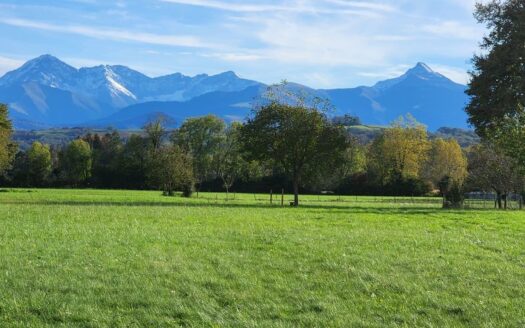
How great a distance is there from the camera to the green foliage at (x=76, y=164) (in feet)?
403

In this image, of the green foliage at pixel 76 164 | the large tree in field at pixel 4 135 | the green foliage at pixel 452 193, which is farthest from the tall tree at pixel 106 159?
the green foliage at pixel 452 193

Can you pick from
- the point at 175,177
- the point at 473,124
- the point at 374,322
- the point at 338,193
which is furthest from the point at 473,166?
the point at 374,322

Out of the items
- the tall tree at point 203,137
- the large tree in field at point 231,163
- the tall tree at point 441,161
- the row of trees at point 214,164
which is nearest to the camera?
the row of trees at point 214,164

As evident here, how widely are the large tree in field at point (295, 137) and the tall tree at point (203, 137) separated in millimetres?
70859

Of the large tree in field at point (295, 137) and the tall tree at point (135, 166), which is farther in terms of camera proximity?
the tall tree at point (135, 166)

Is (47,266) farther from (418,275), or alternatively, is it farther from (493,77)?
(493,77)

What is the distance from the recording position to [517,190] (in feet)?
185

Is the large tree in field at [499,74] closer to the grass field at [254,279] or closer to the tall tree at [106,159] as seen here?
the grass field at [254,279]

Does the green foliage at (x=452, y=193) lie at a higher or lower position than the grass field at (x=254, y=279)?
higher

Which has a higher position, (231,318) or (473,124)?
(473,124)

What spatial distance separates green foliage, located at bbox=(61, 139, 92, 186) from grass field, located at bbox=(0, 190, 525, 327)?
109 metres

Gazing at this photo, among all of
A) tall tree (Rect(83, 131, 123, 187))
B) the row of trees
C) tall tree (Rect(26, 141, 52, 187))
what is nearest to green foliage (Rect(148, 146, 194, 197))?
the row of trees

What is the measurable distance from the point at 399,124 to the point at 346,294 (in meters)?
112

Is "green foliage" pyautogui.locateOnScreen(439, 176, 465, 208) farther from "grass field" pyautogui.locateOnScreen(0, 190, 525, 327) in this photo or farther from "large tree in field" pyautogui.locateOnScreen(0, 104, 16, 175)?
"large tree in field" pyautogui.locateOnScreen(0, 104, 16, 175)
